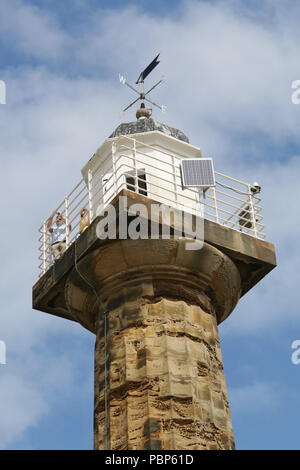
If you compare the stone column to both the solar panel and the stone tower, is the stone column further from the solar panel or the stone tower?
the solar panel

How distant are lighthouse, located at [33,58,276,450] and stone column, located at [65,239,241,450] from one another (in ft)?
0.06

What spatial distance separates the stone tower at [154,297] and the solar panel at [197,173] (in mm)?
206

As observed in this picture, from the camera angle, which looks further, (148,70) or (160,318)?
(148,70)

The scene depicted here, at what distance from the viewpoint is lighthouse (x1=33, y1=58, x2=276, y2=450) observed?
14539mm

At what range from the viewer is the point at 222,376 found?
51.4 feet

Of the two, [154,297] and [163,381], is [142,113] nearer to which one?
[154,297]

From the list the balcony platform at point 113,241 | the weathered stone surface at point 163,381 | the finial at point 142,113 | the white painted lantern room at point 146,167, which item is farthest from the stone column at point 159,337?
the finial at point 142,113

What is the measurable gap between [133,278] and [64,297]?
198 centimetres

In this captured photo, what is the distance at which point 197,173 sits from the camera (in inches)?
663

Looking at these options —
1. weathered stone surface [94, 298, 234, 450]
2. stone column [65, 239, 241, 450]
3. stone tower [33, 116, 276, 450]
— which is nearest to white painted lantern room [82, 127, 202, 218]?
stone tower [33, 116, 276, 450]

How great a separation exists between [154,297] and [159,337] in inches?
33.7

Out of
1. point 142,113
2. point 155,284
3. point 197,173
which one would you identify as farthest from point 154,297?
point 142,113
